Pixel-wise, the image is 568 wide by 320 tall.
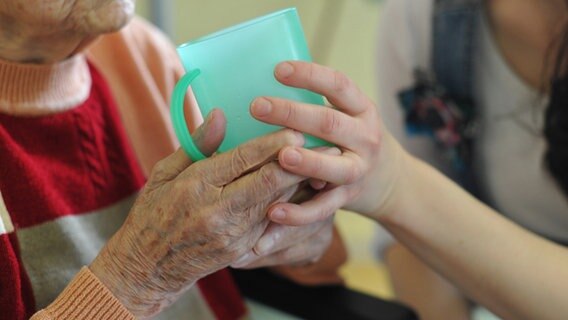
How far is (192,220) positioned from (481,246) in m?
0.42

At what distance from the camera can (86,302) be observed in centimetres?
70

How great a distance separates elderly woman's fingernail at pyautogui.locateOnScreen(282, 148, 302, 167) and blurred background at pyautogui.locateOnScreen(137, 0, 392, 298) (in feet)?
4.70

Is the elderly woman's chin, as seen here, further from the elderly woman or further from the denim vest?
the denim vest

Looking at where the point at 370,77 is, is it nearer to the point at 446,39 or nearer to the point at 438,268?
the point at 446,39

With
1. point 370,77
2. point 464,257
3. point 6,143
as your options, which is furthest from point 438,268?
point 370,77

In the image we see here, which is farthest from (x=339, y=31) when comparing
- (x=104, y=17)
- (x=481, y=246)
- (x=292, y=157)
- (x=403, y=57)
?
(x=292, y=157)

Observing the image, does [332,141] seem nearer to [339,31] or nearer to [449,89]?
[449,89]

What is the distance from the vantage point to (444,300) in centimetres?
129

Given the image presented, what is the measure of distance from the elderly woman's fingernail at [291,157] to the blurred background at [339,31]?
1433 millimetres

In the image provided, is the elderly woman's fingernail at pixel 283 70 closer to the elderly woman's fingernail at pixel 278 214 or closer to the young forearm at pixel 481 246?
the elderly woman's fingernail at pixel 278 214

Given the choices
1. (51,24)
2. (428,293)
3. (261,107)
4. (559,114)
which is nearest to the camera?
(261,107)

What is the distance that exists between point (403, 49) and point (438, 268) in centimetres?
51

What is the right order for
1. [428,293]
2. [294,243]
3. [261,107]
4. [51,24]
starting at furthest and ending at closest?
[428,293] → [294,243] → [51,24] → [261,107]

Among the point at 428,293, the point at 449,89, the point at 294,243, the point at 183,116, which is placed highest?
the point at 183,116
